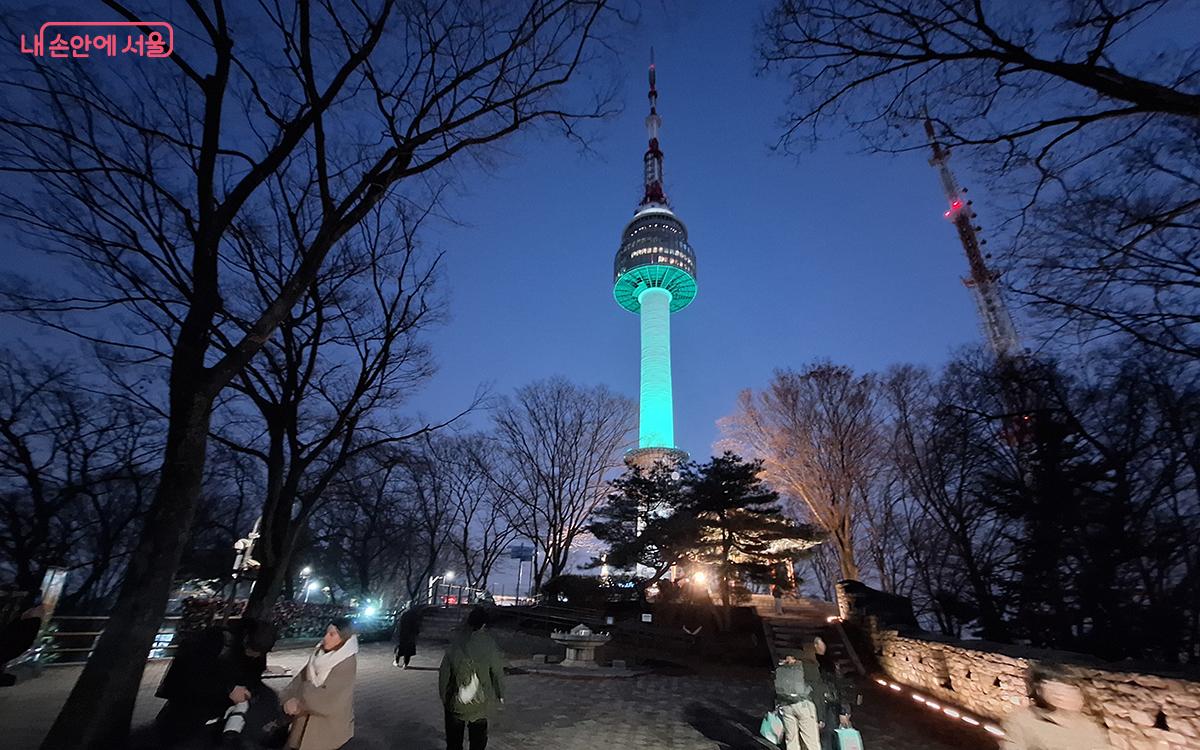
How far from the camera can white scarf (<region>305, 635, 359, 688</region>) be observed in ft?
11.6

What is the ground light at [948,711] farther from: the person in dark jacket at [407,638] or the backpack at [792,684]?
the person in dark jacket at [407,638]

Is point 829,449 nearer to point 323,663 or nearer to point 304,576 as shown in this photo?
point 323,663

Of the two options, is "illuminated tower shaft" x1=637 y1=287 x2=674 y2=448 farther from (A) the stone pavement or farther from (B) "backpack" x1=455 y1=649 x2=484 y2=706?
(B) "backpack" x1=455 y1=649 x2=484 y2=706

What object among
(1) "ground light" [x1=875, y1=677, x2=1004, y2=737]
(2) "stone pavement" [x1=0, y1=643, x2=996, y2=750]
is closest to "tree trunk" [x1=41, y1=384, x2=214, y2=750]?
(2) "stone pavement" [x1=0, y1=643, x2=996, y2=750]

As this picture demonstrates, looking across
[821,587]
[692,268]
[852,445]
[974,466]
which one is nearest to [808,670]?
[974,466]

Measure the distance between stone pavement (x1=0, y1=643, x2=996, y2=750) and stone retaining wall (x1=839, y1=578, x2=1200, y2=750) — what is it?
0.98 metres

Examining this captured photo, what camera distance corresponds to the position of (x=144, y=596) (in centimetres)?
456

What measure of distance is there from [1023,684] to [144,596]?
1207 cm

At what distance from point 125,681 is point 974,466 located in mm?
20966

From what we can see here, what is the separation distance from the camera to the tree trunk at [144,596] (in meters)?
4.07

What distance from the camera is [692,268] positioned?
6481 cm

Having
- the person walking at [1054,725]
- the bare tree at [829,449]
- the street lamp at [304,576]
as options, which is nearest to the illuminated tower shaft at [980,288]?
the bare tree at [829,449]

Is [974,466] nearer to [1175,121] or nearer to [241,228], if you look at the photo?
[1175,121]

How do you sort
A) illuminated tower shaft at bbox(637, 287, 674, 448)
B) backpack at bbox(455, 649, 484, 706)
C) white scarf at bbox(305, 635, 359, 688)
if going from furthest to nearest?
illuminated tower shaft at bbox(637, 287, 674, 448) < backpack at bbox(455, 649, 484, 706) < white scarf at bbox(305, 635, 359, 688)
